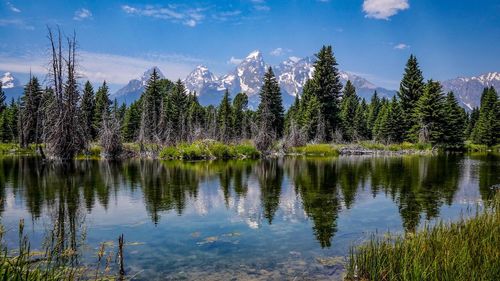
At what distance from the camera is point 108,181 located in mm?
28203

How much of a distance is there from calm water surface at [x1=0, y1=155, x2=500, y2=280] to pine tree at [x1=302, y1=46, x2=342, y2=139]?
5059cm

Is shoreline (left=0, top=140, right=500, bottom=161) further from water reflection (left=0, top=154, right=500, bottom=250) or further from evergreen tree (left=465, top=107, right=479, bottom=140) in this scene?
evergreen tree (left=465, top=107, right=479, bottom=140)

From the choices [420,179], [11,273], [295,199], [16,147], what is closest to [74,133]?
[295,199]

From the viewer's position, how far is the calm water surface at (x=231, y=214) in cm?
1109

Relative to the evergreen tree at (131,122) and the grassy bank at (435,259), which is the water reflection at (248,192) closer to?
the grassy bank at (435,259)

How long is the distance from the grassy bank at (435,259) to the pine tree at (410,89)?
75.7 metres

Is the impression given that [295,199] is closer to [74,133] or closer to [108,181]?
[108,181]

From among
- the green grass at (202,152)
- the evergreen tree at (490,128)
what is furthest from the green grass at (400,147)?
the green grass at (202,152)

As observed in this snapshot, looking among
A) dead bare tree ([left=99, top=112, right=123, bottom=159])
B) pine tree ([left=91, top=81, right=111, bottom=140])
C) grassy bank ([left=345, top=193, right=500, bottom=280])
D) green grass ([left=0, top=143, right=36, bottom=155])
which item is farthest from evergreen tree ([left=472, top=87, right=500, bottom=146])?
green grass ([left=0, top=143, right=36, bottom=155])

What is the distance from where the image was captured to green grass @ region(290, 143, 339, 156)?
212 ft

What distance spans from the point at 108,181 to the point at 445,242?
942 inches

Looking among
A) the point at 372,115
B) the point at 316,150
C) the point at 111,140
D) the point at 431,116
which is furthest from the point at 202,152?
the point at 372,115

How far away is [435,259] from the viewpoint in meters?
7.48

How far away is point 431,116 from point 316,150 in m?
24.1
